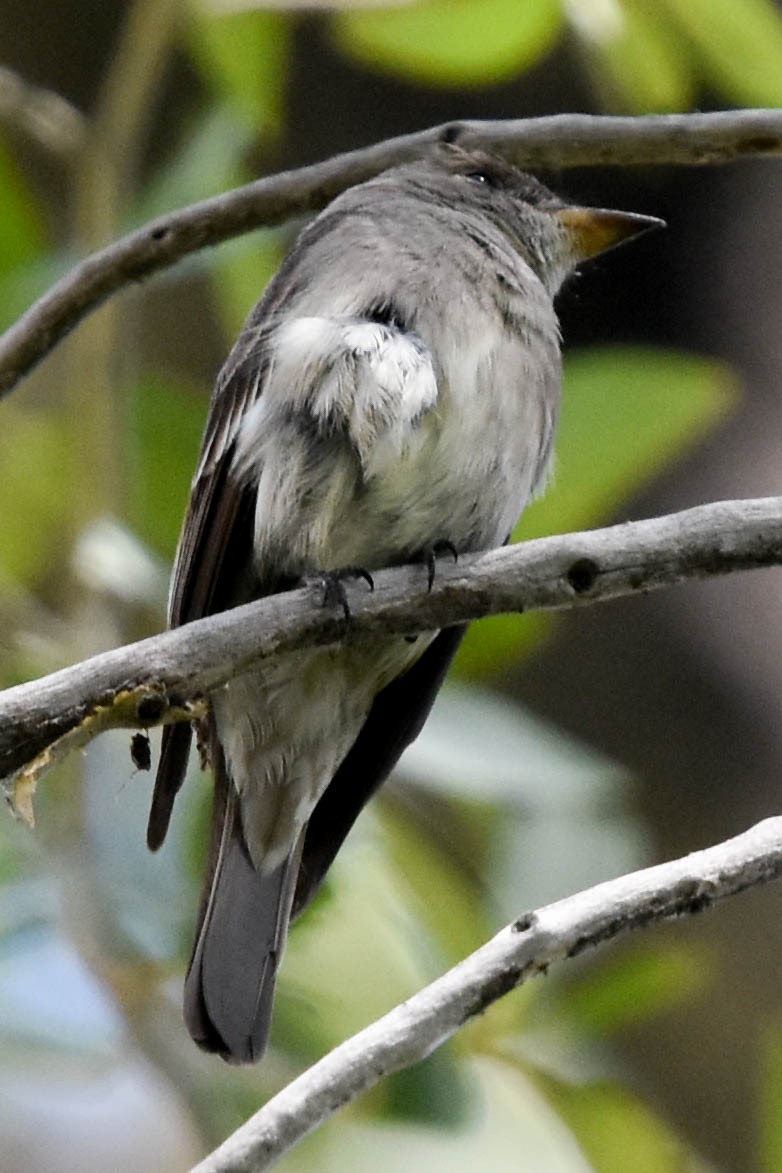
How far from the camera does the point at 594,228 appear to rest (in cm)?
246

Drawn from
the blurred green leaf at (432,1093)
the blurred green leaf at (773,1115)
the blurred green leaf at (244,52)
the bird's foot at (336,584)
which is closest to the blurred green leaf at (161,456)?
the blurred green leaf at (244,52)

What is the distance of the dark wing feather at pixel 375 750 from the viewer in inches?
85.6

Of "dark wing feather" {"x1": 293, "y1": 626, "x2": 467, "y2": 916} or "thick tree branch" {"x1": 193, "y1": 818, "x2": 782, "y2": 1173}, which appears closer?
"thick tree branch" {"x1": 193, "y1": 818, "x2": 782, "y2": 1173}

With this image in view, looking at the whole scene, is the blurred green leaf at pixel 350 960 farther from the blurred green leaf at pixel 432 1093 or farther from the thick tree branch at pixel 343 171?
the thick tree branch at pixel 343 171

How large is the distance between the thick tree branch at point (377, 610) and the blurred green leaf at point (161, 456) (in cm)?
82

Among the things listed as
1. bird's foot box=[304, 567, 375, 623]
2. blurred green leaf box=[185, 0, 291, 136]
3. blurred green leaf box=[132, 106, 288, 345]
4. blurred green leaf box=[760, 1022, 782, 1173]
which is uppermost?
blurred green leaf box=[185, 0, 291, 136]

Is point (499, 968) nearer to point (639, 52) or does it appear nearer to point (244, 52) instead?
point (639, 52)

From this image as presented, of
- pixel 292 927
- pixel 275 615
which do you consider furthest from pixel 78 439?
pixel 275 615

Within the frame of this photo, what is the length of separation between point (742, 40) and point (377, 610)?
95cm

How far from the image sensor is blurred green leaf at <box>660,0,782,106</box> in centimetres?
211

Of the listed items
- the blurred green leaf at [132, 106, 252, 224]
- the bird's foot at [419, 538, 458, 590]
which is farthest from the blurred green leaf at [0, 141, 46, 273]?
the bird's foot at [419, 538, 458, 590]

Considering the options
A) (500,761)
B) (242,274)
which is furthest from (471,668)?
(242,274)

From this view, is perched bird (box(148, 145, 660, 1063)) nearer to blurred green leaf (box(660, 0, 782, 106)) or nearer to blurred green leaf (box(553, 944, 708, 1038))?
blurred green leaf (box(660, 0, 782, 106))

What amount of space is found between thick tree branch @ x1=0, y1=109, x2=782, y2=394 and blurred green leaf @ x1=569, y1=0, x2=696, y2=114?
24 cm
